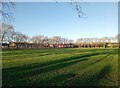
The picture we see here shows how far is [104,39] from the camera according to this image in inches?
6275

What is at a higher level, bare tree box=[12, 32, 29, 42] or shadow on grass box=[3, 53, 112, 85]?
bare tree box=[12, 32, 29, 42]

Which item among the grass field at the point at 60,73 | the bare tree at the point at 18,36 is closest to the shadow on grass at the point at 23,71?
the grass field at the point at 60,73

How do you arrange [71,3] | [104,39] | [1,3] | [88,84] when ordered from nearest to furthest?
[71,3] → [1,3] → [88,84] → [104,39]

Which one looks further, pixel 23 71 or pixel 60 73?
pixel 23 71

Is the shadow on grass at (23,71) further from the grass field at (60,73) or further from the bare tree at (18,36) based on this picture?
the bare tree at (18,36)

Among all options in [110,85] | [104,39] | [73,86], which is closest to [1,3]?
[73,86]

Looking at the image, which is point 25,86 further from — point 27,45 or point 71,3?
point 27,45

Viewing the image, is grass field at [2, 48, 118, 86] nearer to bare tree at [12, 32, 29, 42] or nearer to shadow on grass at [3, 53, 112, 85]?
shadow on grass at [3, 53, 112, 85]

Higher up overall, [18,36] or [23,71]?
[18,36]

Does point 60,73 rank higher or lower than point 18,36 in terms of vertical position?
lower

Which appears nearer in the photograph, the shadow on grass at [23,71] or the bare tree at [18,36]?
the bare tree at [18,36]

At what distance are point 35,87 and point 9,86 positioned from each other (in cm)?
126

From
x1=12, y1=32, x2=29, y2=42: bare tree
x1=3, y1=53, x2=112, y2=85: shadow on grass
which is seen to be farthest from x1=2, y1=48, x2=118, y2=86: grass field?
x1=12, y1=32, x2=29, y2=42: bare tree

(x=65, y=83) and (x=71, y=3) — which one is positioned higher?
(x=71, y=3)
